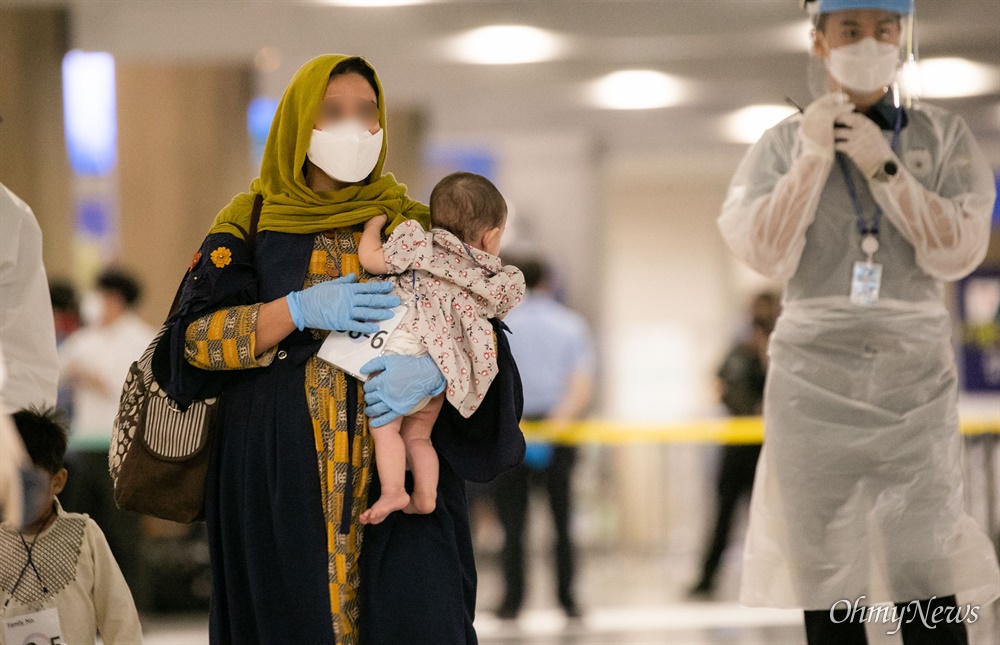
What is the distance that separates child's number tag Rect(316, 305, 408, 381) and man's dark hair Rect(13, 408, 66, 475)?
633 mm

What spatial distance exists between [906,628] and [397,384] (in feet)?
4.60

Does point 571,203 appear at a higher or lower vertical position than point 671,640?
higher

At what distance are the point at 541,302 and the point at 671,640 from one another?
178cm

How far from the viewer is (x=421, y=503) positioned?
2262 mm

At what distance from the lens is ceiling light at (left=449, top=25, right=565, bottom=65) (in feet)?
→ 17.5

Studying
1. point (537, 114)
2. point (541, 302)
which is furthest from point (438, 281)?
point (537, 114)

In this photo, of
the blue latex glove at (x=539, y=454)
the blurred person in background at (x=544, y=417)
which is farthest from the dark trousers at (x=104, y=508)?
the blue latex glove at (x=539, y=454)

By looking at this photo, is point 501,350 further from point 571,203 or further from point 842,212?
point 571,203

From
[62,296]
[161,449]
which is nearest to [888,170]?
[161,449]

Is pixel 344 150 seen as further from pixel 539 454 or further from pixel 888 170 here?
pixel 539 454

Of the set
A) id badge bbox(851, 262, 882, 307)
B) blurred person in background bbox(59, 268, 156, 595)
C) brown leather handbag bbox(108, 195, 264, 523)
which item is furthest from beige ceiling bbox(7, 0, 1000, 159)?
brown leather handbag bbox(108, 195, 264, 523)

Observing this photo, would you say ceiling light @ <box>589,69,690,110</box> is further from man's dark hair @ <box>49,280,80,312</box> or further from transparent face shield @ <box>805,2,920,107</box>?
transparent face shield @ <box>805,2,920,107</box>

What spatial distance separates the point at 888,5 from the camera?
9.14ft

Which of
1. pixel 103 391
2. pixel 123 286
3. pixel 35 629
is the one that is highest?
pixel 123 286
